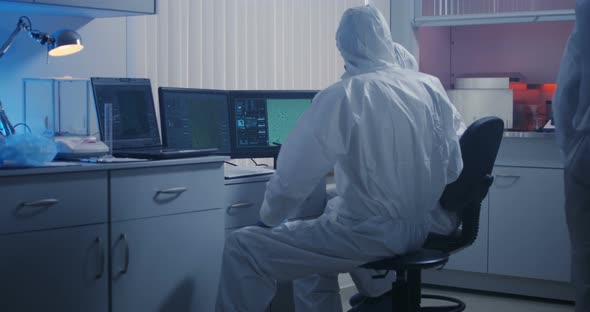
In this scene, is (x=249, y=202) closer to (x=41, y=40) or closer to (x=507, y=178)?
(x=41, y=40)

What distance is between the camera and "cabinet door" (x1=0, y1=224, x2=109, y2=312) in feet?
7.31

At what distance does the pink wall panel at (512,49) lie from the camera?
14.2 ft

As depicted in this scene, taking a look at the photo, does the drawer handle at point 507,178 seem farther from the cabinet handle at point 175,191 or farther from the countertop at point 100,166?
the cabinet handle at point 175,191

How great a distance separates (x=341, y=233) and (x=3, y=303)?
1016 mm

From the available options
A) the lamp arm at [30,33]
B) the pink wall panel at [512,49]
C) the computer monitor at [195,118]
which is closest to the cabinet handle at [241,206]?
the computer monitor at [195,118]

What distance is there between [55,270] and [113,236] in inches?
8.6

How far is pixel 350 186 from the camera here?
2.49 metres

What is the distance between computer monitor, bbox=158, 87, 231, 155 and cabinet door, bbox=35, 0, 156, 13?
300mm

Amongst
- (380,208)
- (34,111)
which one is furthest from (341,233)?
(34,111)

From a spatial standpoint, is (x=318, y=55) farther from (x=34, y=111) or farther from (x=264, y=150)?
(x=34, y=111)

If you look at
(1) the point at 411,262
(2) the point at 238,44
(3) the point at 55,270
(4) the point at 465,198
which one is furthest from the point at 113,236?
(2) the point at 238,44

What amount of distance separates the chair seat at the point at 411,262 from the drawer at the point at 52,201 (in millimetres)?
864

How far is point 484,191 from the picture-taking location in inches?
106

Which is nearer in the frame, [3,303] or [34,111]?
[3,303]
